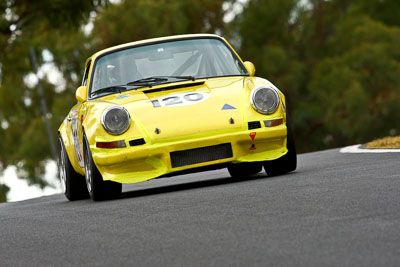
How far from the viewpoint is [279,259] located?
4258 millimetres

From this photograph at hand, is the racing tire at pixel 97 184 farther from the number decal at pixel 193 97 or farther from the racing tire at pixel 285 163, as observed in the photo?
the racing tire at pixel 285 163

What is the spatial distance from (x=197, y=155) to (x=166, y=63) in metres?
1.55

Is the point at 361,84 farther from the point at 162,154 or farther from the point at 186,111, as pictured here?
the point at 162,154

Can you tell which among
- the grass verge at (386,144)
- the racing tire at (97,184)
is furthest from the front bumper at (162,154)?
the grass verge at (386,144)

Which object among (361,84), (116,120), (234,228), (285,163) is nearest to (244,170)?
(285,163)

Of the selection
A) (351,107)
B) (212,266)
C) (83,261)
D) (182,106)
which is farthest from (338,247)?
(351,107)

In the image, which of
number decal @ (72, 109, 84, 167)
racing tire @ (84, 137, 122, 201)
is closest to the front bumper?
racing tire @ (84, 137, 122, 201)

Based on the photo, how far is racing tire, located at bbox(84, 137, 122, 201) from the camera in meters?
8.50

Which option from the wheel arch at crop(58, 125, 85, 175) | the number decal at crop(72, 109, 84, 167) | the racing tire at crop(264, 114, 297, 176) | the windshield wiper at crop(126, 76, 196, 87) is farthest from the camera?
the wheel arch at crop(58, 125, 85, 175)

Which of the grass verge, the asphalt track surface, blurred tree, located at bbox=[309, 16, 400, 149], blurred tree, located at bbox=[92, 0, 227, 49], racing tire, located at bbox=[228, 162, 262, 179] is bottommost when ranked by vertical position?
blurred tree, located at bbox=[309, 16, 400, 149]

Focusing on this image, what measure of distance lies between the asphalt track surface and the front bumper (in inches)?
9.3

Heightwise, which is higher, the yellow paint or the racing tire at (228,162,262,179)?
the yellow paint

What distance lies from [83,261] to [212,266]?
3.02 ft

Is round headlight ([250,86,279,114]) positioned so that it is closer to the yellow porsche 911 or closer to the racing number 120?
the yellow porsche 911
